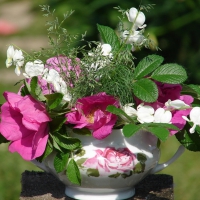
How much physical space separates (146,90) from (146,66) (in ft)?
0.33

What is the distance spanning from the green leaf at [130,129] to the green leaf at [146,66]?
0.57ft

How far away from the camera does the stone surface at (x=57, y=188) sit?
5.78ft

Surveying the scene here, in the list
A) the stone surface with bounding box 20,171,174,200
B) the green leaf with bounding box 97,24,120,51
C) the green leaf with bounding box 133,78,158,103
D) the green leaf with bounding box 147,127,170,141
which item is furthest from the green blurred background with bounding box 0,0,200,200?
the green leaf with bounding box 147,127,170,141

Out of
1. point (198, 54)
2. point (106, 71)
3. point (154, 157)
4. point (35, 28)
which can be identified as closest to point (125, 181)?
point (154, 157)

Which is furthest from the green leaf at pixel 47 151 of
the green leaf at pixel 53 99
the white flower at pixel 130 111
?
the white flower at pixel 130 111

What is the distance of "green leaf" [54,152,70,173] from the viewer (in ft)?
4.98

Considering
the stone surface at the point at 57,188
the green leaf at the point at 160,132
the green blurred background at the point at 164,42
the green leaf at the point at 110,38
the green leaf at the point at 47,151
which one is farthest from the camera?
the green blurred background at the point at 164,42

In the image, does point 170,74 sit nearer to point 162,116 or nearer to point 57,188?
point 162,116

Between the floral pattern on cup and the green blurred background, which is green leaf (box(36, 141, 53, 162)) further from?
the green blurred background

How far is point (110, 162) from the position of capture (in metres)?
1.54

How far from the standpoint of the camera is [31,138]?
1.51 meters

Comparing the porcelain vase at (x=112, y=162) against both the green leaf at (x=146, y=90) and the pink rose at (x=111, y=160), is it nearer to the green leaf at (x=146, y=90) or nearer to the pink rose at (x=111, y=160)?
the pink rose at (x=111, y=160)

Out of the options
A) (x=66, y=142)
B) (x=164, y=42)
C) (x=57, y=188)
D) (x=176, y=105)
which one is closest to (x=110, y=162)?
(x=66, y=142)

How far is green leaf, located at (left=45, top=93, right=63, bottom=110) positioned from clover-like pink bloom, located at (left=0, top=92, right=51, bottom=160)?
0.02 metres
